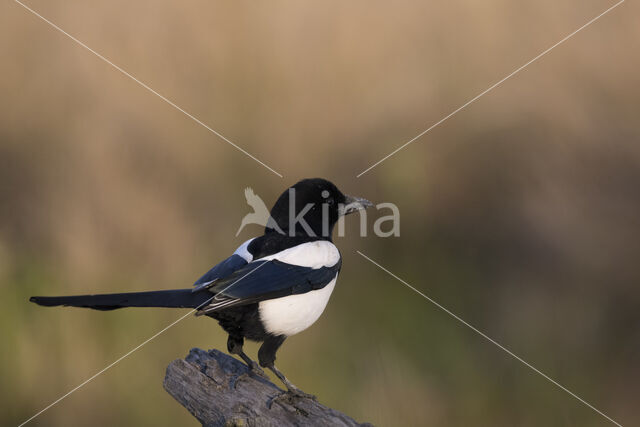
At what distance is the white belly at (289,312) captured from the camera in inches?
73.7

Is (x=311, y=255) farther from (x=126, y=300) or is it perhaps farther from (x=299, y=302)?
(x=126, y=300)

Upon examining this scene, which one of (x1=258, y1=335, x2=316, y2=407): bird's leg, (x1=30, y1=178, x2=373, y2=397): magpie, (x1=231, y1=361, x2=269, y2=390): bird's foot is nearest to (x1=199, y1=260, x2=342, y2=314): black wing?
(x1=30, y1=178, x2=373, y2=397): magpie

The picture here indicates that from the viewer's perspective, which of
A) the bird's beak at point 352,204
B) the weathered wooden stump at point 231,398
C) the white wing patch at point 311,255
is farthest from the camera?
the bird's beak at point 352,204

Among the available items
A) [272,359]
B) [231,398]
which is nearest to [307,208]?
[272,359]

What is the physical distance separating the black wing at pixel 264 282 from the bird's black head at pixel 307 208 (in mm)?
183

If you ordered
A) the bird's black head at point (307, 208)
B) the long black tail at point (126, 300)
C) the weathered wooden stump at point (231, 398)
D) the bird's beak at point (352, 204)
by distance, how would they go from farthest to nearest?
the bird's beak at point (352, 204)
the bird's black head at point (307, 208)
the weathered wooden stump at point (231, 398)
the long black tail at point (126, 300)

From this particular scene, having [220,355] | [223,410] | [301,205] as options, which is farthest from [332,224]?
[223,410]

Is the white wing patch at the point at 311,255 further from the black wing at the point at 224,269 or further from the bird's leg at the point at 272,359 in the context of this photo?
the bird's leg at the point at 272,359

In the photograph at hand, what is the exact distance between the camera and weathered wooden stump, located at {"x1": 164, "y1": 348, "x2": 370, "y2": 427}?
182 cm

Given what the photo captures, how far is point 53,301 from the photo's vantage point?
1.71m

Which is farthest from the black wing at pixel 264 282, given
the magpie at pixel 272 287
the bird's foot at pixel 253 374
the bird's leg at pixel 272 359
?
the bird's foot at pixel 253 374

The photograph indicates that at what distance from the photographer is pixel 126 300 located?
1.71m

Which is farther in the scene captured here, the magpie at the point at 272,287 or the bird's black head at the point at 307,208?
the bird's black head at the point at 307,208

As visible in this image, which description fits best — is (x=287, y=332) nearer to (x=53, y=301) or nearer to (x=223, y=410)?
(x=223, y=410)
